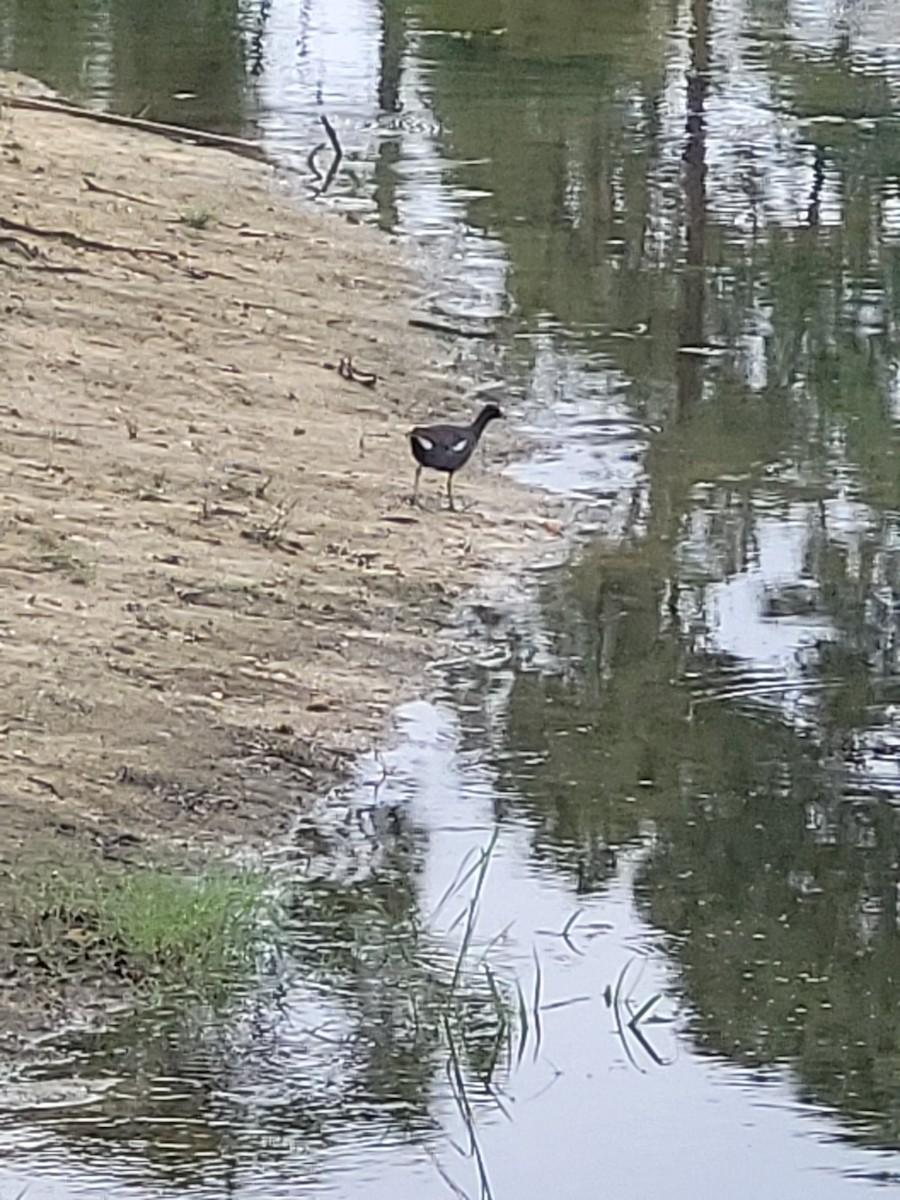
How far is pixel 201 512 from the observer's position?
34.7ft

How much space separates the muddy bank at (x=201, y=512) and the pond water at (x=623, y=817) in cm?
32

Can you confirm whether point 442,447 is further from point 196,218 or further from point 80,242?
point 196,218

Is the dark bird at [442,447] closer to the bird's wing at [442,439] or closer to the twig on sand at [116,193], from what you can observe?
the bird's wing at [442,439]

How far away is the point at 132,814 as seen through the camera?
7688mm

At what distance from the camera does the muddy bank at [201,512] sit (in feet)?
26.7

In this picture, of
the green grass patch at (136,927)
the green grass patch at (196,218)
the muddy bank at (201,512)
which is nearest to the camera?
the green grass patch at (136,927)

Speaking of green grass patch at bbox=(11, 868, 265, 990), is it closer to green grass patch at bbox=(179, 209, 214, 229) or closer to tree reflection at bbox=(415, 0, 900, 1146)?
tree reflection at bbox=(415, 0, 900, 1146)

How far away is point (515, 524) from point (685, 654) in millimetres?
1704

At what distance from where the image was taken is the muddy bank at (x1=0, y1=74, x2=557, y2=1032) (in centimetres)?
812

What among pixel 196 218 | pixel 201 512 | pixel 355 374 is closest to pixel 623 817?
pixel 201 512

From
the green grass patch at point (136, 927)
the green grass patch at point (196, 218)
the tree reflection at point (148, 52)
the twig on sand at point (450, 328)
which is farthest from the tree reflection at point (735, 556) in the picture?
the tree reflection at point (148, 52)

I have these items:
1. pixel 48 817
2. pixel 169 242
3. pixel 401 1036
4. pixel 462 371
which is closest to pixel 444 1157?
pixel 401 1036

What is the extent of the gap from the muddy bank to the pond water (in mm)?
316

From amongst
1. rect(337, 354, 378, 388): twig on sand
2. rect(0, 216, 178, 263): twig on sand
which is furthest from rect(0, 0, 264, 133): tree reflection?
rect(337, 354, 378, 388): twig on sand
